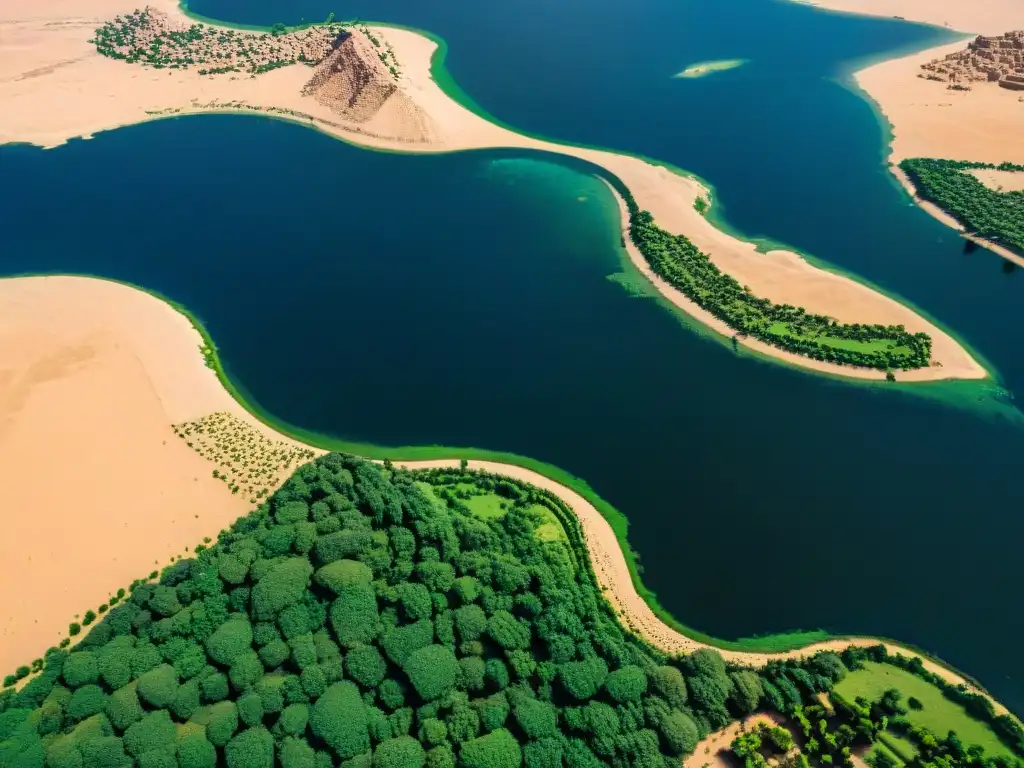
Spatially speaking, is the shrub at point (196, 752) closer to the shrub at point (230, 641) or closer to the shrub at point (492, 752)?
the shrub at point (230, 641)

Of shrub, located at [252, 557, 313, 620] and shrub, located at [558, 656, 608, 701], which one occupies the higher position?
shrub, located at [252, 557, 313, 620]

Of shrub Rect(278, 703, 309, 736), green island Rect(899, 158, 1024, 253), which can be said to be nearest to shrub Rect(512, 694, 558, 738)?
shrub Rect(278, 703, 309, 736)

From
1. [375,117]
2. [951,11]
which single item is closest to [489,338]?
[375,117]

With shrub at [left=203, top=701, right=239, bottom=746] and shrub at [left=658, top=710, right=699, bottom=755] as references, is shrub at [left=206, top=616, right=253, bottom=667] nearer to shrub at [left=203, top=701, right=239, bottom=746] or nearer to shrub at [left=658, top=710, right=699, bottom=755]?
shrub at [left=203, top=701, right=239, bottom=746]

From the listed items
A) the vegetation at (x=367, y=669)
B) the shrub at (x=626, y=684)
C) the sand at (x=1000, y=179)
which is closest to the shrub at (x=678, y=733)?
the vegetation at (x=367, y=669)

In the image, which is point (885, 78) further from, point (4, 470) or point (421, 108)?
point (4, 470)

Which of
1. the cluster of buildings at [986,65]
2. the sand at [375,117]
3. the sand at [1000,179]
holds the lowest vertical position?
the sand at [375,117]
